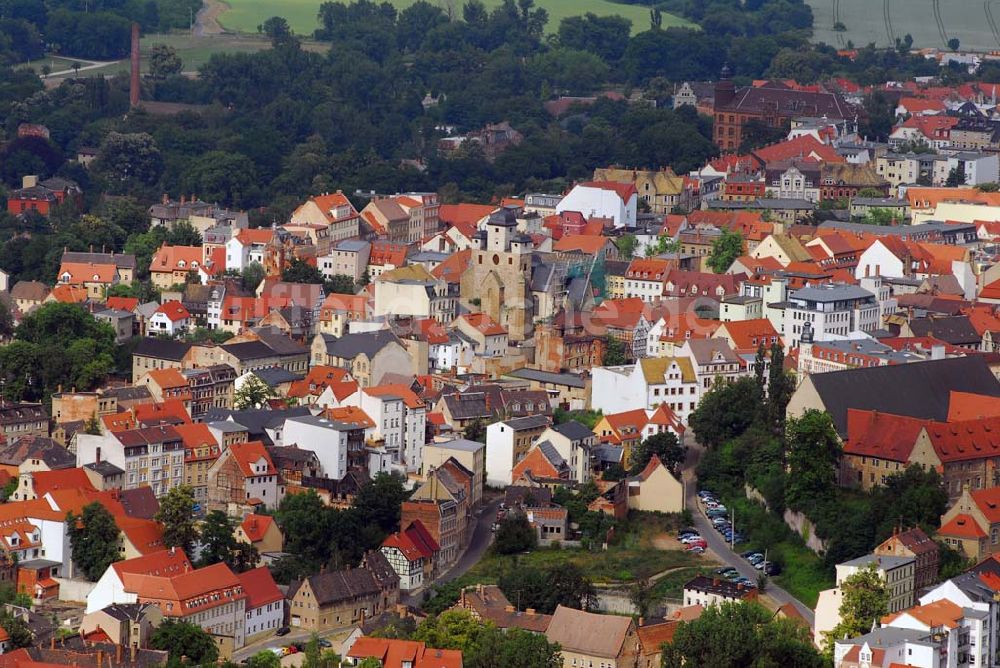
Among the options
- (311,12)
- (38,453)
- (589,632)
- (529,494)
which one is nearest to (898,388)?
(529,494)

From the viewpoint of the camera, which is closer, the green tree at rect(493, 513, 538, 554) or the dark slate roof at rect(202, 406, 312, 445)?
the green tree at rect(493, 513, 538, 554)

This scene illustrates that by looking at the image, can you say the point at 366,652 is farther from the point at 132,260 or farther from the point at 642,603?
the point at 132,260

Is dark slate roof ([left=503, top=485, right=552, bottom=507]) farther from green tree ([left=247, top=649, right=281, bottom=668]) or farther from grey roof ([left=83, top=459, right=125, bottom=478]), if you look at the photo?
green tree ([left=247, top=649, right=281, bottom=668])

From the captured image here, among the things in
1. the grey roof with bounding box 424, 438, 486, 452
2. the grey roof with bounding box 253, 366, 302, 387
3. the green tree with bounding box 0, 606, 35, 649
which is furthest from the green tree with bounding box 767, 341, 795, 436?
the green tree with bounding box 0, 606, 35, 649

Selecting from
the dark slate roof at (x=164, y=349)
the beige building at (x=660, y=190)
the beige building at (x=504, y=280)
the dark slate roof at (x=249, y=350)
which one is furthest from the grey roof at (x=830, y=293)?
the beige building at (x=660, y=190)

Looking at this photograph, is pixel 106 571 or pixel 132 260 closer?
pixel 106 571

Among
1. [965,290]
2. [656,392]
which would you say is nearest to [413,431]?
[656,392]
